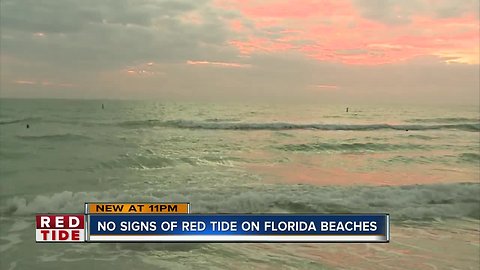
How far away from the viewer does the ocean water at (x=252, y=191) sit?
718cm

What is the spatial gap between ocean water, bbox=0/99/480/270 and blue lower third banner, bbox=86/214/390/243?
2.96 ft

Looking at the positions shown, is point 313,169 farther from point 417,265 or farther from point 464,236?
point 417,265

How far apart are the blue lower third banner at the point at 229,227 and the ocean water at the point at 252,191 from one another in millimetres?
902

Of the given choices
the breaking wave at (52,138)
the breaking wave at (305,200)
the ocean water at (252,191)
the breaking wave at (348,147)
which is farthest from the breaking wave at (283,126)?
the breaking wave at (305,200)

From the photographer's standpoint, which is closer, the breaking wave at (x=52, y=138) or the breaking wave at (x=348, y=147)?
the breaking wave at (x=348, y=147)

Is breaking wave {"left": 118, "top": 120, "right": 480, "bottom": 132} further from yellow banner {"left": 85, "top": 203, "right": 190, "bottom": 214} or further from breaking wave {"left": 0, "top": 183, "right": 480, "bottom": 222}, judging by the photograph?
yellow banner {"left": 85, "top": 203, "right": 190, "bottom": 214}

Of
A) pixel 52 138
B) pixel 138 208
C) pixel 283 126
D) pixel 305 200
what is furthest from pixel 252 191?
pixel 283 126

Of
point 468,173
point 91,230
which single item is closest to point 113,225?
point 91,230

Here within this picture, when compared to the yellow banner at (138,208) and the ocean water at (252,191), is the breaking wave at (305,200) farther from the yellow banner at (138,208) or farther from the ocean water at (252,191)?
the yellow banner at (138,208)

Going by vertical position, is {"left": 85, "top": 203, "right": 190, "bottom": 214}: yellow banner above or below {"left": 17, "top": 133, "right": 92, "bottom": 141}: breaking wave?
below
